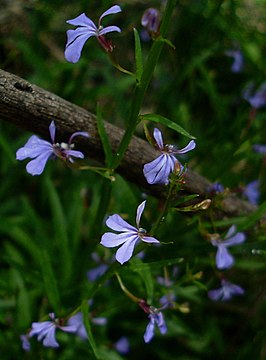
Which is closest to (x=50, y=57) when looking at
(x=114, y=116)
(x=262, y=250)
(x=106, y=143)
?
(x=114, y=116)

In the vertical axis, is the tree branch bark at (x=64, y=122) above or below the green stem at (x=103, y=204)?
above

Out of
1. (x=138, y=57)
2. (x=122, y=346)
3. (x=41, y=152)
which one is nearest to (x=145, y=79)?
(x=138, y=57)

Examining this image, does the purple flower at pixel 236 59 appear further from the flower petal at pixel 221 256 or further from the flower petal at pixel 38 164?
the flower petal at pixel 38 164

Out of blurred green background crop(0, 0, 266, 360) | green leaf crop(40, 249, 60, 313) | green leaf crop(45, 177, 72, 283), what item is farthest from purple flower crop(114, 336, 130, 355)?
green leaf crop(40, 249, 60, 313)

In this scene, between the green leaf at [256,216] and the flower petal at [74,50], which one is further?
the green leaf at [256,216]

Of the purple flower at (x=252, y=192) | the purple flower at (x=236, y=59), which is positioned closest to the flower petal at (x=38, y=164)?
the purple flower at (x=252, y=192)

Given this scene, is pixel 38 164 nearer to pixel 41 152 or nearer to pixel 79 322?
pixel 41 152

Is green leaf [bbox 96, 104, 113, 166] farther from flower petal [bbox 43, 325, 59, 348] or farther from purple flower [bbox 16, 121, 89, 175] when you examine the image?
flower petal [bbox 43, 325, 59, 348]
